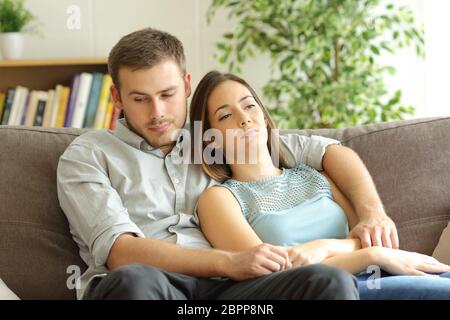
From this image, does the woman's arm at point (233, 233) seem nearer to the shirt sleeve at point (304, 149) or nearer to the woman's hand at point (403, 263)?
the woman's hand at point (403, 263)

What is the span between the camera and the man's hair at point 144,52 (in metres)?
1.86

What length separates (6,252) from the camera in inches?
72.2

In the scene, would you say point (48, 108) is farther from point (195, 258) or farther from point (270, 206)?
point (195, 258)

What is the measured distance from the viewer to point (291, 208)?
1.81 meters

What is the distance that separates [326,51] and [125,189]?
166cm

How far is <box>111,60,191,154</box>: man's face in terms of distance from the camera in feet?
Answer: 6.10

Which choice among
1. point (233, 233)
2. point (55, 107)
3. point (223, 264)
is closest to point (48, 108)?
point (55, 107)

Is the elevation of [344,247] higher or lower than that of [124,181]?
lower

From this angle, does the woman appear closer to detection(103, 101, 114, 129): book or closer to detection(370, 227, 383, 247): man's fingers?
detection(370, 227, 383, 247): man's fingers

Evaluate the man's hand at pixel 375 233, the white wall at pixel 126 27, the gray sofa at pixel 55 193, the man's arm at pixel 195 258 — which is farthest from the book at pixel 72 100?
the man's hand at pixel 375 233

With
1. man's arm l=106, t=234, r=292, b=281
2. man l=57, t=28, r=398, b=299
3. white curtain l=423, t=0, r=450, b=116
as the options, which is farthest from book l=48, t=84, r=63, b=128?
man's arm l=106, t=234, r=292, b=281
